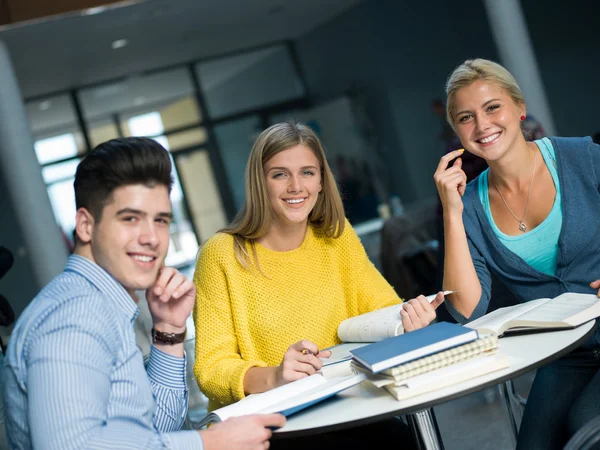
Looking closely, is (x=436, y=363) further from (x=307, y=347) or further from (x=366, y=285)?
(x=366, y=285)

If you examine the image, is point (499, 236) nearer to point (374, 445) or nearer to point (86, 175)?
point (374, 445)

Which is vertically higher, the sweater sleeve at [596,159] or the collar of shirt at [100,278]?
the collar of shirt at [100,278]

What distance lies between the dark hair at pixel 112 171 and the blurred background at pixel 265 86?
692 centimetres

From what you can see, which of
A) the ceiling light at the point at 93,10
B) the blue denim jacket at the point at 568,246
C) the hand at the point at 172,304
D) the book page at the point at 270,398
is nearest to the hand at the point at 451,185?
the blue denim jacket at the point at 568,246

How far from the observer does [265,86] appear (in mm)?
12477

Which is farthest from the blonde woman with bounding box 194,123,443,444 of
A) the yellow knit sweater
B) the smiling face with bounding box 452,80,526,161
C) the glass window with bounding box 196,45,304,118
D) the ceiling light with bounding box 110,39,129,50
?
the glass window with bounding box 196,45,304,118

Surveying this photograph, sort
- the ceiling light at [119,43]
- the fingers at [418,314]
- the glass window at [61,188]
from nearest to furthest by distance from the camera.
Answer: the fingers at [418,314] → the ceiling light at [119,43] → the glass window at [61,188]

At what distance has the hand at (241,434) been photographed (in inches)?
56.7

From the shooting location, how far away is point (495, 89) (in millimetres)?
2254

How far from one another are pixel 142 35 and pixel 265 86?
134 inches

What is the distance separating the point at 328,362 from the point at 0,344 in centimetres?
156

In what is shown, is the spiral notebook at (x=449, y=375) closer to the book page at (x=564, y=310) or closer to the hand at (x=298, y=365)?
the book page at (x=564, y=310)

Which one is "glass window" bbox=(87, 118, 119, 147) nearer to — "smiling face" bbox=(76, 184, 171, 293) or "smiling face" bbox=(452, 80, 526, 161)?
"smiling face" bbox=(452, 80, 526, 161)

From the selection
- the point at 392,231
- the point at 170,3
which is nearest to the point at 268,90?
the point at 170,3
